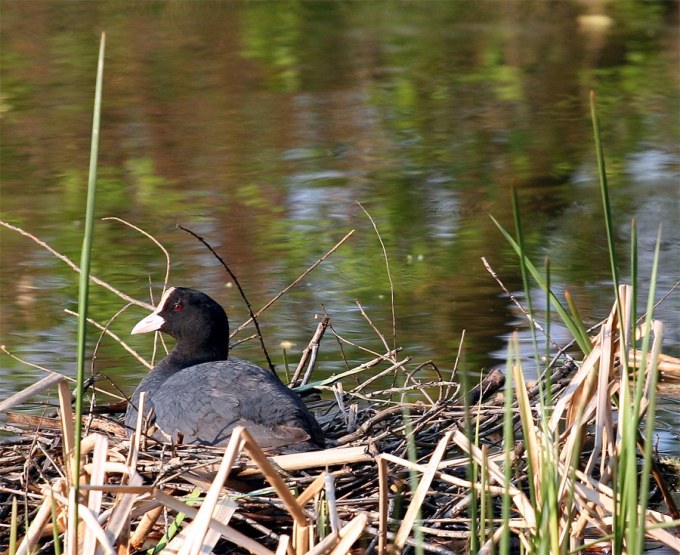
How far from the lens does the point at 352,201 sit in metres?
8.02

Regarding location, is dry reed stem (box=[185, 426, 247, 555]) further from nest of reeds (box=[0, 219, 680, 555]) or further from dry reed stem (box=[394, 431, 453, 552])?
dry reed stem (box=[394, 431, 453, 552])

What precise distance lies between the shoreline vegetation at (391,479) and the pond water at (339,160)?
1.30 metres

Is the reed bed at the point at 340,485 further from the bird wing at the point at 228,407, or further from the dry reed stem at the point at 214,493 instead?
the bird wing at the point at 228,407

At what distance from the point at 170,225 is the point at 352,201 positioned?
116cm

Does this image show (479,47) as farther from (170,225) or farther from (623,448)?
(623,448)

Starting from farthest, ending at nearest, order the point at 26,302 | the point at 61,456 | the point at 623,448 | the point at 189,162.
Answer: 1. the point at 189,162
2. the point at 26,302
3. the point at 61,456
4. the point at 623,448

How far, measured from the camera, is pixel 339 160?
9078mm

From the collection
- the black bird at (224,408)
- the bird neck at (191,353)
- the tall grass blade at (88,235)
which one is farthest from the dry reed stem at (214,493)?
the bird neck at (191,353)

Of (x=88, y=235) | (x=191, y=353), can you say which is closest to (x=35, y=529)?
(x=88, y=235)

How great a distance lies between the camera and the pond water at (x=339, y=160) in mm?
6133

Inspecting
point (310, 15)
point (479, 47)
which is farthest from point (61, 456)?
point (310, 15)

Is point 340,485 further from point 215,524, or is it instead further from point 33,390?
point 33,390

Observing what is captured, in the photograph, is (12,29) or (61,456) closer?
(61,456)

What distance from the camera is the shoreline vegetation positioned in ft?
8.52
